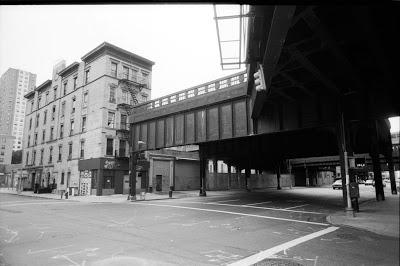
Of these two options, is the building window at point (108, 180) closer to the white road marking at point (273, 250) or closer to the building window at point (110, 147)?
the building window at point (110, 147)

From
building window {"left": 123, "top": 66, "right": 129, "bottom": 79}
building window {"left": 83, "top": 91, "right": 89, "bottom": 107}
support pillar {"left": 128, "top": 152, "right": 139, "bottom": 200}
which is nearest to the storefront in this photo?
support pillar {"left": 128, "top": 152, "right": 139, "bottom": 200}

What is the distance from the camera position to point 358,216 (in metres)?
14.1

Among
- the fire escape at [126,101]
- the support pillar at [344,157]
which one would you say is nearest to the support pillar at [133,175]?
the fire escape at [126,101]

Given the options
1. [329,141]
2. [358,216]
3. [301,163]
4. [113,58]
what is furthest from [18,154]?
[358,216]

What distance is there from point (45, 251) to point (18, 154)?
102070 mm

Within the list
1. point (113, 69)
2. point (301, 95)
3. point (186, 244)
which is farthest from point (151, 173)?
point (186, 244)

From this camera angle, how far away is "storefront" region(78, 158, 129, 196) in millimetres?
36031

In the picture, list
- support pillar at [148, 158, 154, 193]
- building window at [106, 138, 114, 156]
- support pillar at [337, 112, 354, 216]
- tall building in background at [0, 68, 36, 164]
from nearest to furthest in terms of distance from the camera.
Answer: tall building in background at [0, 68, 36, 164], support pillar at [337, 112, 354, 216], building window at [106, 138, 114, 156], support pillar at [148, 158, 154, 193]

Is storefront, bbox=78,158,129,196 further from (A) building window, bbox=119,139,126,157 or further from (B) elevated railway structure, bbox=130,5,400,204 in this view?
(B) elevated railway structure, bbox=130,5,400,204

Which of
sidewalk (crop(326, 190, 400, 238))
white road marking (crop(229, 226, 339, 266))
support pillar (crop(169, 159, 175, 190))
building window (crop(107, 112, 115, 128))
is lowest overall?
white road marking (crop(229, 226, 339, 266))

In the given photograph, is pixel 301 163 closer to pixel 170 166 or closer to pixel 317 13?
pixel 170 166

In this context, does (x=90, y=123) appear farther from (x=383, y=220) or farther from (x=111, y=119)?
(x=383, y=220)

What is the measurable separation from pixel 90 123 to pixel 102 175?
296 inches

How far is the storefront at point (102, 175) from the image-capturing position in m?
36.0
